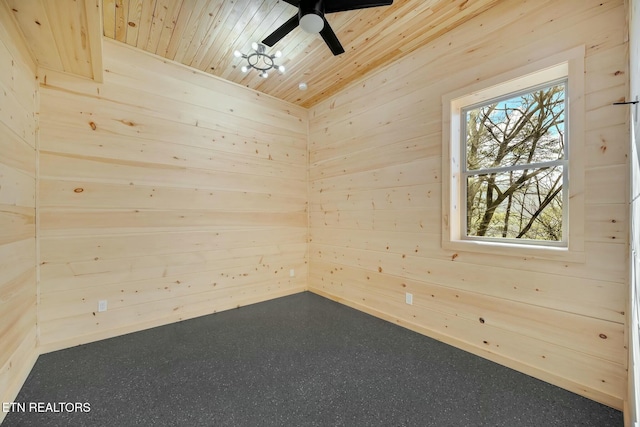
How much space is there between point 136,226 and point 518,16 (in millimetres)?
3767

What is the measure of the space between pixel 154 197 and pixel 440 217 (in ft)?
9.35

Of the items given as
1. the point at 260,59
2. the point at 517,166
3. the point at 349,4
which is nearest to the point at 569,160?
the point at 517,166

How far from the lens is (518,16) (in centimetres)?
198

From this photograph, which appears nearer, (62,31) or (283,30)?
(62,31)

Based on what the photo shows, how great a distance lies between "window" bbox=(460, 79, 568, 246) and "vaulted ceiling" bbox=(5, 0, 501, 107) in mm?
851

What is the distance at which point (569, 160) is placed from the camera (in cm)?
175

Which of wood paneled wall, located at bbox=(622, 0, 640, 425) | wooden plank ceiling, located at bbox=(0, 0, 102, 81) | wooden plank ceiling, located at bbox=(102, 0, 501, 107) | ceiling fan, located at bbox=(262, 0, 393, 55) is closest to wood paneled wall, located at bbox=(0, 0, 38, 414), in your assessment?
wooden plank ceiling, located at bbox=(0, 0, 102, 81)

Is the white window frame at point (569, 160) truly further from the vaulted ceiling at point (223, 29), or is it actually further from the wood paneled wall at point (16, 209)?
the wood paneled wall at point (16, 209)

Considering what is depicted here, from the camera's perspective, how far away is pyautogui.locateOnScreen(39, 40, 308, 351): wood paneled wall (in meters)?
2.28

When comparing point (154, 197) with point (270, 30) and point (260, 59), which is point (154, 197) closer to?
point (260, 59)

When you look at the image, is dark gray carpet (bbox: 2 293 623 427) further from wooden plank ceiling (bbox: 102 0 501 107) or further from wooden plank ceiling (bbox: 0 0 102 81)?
wooden plank ceiling (bbox: 102 0 501 107)

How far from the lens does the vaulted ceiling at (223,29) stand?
174 cm

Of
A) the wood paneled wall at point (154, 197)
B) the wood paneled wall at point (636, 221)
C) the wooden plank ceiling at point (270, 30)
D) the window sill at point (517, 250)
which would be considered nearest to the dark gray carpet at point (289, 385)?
the wood paneled wall at point (154, 197)

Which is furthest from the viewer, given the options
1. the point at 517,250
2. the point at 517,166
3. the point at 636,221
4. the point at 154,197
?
the point at 154,197
